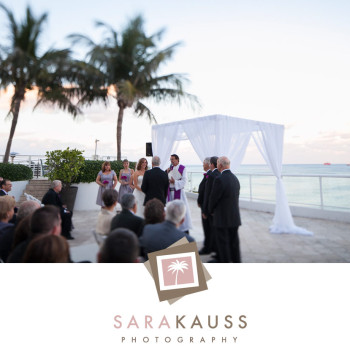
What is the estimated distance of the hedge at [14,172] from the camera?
7.59 m

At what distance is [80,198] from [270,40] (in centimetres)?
675

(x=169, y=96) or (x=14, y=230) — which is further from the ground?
(x=169, y=96)

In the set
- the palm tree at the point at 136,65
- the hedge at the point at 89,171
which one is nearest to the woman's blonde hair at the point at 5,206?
the hedge at the point at 89,171

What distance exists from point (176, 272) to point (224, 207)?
1509mm

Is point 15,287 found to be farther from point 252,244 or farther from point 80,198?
point 80,198

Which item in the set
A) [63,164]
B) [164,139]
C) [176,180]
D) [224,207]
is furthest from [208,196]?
[63,164]

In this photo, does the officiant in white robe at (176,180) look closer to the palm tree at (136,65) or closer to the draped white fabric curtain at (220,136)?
the draped white fabric curtain at (220,136)

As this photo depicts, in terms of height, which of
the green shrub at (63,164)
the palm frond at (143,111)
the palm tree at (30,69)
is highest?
the palm tree at (30,69)

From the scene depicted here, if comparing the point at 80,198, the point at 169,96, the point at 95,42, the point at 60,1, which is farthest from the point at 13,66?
the point at 60,1

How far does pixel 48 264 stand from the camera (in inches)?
49.6

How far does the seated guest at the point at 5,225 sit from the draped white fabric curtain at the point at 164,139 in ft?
11.2

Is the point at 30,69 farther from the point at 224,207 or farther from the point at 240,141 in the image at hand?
the point at 224,207

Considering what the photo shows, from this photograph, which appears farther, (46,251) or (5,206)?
(5,206)

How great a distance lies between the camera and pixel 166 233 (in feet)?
5.73
